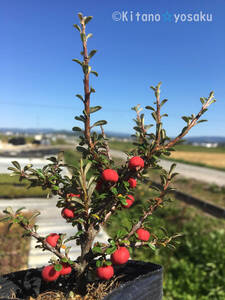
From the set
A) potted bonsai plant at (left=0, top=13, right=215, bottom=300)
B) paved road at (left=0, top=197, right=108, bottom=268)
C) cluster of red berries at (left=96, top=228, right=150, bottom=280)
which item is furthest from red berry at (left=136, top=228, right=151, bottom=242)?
Answer: paved road at (left=0, top=197, right=108, bottom=268)

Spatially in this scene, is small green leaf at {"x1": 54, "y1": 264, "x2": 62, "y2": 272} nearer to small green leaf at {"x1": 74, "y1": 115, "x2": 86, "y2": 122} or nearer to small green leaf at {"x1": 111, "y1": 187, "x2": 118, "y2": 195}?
small green leaf at {"x1": 111, "y1": 187, "x2": 118, "y2": 195}

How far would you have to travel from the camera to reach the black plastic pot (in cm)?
142

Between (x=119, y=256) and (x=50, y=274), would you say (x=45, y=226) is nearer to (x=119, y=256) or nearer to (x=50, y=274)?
(x=50, y=274)

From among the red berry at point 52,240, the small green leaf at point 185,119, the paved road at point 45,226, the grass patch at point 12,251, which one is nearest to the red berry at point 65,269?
the red berry at point 52,240

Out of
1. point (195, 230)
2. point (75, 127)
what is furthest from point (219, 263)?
point (75, 127)

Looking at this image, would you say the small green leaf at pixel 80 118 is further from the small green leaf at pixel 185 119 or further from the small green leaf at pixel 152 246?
the small green leaf at pixel 152 246

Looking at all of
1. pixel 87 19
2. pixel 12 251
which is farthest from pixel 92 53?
pixel 12 251

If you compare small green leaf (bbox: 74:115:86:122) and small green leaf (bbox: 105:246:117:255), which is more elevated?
small green leaf (bbox: 74:115:86:122)

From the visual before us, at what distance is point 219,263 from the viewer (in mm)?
3793

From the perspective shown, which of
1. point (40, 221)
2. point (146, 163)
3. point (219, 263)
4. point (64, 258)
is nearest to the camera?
point (64, 258)

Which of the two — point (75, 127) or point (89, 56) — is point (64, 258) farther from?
point (89, 56)

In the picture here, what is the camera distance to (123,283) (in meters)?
1.51

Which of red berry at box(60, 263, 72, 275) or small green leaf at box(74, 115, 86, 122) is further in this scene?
red berry at box(60, 263, 72, 275)

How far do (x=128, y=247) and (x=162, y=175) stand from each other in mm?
556
